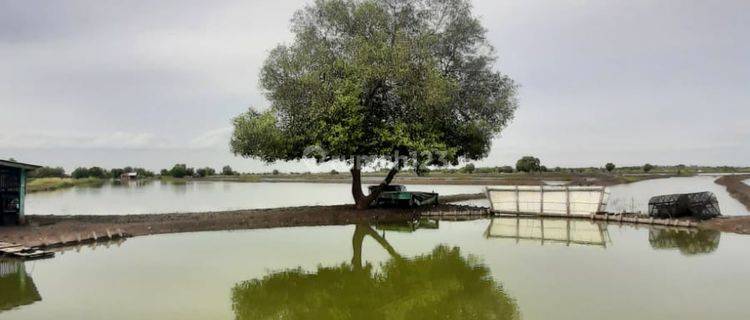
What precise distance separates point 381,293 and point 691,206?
73.2 feet

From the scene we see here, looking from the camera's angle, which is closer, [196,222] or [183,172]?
[196,222]

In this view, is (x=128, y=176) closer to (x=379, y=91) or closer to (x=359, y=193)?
(x=359, y=193)

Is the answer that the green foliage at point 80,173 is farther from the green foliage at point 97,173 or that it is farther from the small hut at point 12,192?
the small hut at point 12,192

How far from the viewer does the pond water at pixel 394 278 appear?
12633 mm

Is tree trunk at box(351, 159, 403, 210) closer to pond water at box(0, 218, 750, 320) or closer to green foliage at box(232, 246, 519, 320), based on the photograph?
pond water at box(0, 218, 750, 320)

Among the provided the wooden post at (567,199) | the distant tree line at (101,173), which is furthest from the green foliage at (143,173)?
the wooden post at (567,199)

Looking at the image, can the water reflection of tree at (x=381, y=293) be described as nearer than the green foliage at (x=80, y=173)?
Yes

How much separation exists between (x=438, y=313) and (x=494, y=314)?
137 centimetres

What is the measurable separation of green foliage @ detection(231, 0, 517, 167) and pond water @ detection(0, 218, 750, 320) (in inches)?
309

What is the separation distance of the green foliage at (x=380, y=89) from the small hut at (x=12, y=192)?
11.3m

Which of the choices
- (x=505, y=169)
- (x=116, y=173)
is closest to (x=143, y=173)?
(x=116, y=173)

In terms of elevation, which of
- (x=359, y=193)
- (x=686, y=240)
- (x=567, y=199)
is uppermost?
(x=359, y=193)

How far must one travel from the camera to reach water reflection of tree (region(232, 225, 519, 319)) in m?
12.5

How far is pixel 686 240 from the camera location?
74.3 feet
